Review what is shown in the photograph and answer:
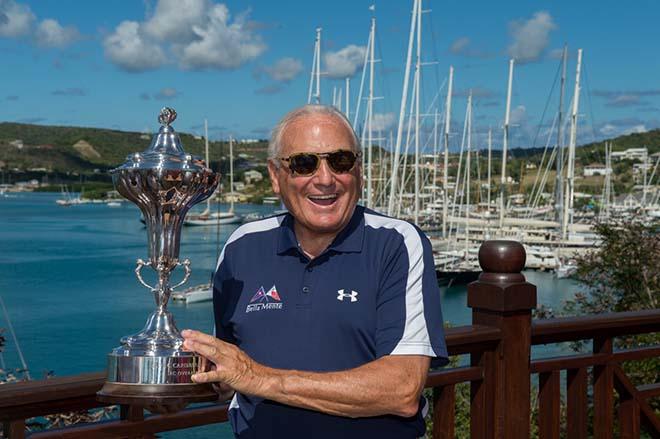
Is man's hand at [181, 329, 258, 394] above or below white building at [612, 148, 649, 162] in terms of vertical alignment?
below

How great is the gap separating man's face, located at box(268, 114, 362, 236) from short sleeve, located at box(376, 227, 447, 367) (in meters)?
0.14

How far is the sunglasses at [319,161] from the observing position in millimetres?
1794

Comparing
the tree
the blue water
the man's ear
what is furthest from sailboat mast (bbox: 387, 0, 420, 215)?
the man's ear

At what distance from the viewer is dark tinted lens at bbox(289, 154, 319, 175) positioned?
5.89 feet

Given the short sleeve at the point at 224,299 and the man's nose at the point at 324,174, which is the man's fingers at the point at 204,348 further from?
the man's nose at the point at 324,174

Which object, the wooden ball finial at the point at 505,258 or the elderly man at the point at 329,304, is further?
the wooden ball finial at the point at 505,258

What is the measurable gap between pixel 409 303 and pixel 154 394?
1.77ft

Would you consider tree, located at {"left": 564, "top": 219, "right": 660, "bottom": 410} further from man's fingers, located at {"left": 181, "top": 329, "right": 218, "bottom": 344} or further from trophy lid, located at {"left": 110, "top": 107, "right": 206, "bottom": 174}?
man's fingers, located at {"left": 181, "top": 329, "right": 218, "bottom": 344}

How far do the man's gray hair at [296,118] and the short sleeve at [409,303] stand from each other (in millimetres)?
260

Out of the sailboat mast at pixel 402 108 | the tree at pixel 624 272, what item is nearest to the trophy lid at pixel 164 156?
the tree at pixel 624 272

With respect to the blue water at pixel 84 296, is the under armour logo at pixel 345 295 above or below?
above

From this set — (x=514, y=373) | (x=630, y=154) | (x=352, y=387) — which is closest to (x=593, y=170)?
(x=630, y=154)

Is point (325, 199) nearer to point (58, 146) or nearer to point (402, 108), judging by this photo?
point (402, 108)

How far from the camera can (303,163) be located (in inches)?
71.1
